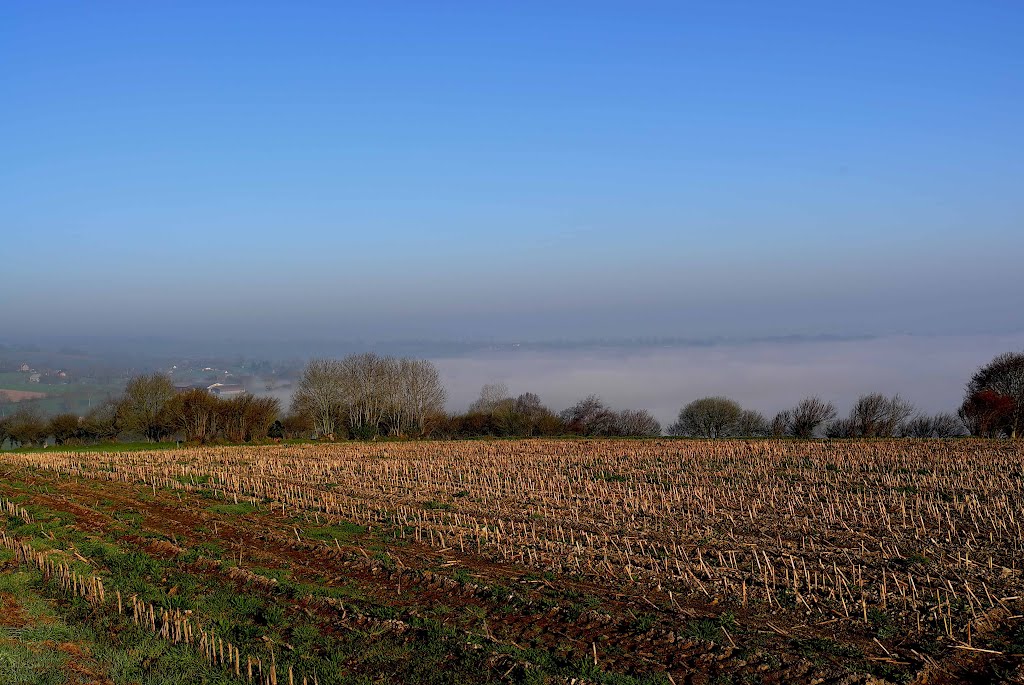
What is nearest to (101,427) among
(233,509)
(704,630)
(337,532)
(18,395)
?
(18,395)

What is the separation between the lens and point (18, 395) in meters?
95.8

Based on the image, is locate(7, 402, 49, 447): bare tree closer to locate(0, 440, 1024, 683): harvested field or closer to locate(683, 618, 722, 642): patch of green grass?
locate(0, 440, 1024, 683): harvested field

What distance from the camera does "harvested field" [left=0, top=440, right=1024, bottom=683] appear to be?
414 inches

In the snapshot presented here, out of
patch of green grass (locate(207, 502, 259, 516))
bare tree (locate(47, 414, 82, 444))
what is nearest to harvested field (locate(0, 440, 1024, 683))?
patch of green grass (locate(207, 502, 259, 516))

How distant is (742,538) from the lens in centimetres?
1767

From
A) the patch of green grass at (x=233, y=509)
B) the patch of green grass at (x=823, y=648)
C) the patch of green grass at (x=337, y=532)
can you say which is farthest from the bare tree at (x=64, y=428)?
the patch of green grass at (x=823, y=648)

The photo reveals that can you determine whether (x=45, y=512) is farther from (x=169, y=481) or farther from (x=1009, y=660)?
(x=1009, y=660)

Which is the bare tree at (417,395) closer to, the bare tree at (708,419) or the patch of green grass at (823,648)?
the bare tree at (708,419)

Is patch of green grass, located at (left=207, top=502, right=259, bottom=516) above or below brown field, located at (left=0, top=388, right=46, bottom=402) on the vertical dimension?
below

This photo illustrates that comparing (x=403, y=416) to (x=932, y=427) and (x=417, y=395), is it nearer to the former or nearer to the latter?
(x=417, y=395)

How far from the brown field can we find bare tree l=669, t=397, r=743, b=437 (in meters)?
77.0

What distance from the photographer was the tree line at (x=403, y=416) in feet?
211

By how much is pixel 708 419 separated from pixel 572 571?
236 ft

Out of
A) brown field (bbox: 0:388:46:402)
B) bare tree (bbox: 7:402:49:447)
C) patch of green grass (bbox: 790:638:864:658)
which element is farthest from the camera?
brown field (bbox: 0:388:46:402)
